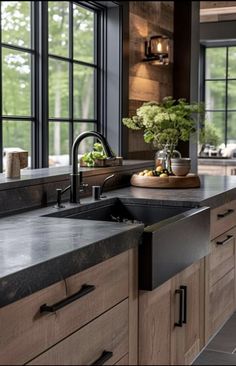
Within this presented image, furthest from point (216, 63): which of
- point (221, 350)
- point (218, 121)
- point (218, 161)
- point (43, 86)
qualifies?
point (221, 350)

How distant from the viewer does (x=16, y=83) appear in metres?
3.89

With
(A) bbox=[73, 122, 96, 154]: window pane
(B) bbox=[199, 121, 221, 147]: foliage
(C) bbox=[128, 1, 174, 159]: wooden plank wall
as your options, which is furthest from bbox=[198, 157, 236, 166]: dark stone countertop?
(A) bbox=[73, 122, 96, 154]: window pane

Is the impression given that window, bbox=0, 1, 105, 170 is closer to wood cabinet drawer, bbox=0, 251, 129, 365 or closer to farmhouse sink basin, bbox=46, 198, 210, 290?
farmhouse sink basin, bbox=46, 198, 210, 290

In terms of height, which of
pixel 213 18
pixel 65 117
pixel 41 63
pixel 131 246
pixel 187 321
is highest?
pixel 213 18

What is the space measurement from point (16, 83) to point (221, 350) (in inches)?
82.6

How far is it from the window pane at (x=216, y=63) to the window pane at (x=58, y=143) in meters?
4.64

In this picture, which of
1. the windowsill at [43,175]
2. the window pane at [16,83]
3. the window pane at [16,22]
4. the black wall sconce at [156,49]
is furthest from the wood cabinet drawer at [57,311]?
the black wall sconce at [156,49]

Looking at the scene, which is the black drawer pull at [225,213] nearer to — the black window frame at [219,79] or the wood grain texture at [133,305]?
the wood grain texture at [133,305]

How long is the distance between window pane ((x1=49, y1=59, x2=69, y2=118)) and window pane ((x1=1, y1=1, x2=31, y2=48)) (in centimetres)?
32

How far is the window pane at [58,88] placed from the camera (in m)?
4.22

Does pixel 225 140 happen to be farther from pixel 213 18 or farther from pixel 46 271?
pixel 46 271

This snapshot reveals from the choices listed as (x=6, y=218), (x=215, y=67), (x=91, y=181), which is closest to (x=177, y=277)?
(x=6, y=218)

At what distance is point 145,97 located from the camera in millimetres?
5188

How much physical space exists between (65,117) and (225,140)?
4.51 metres
